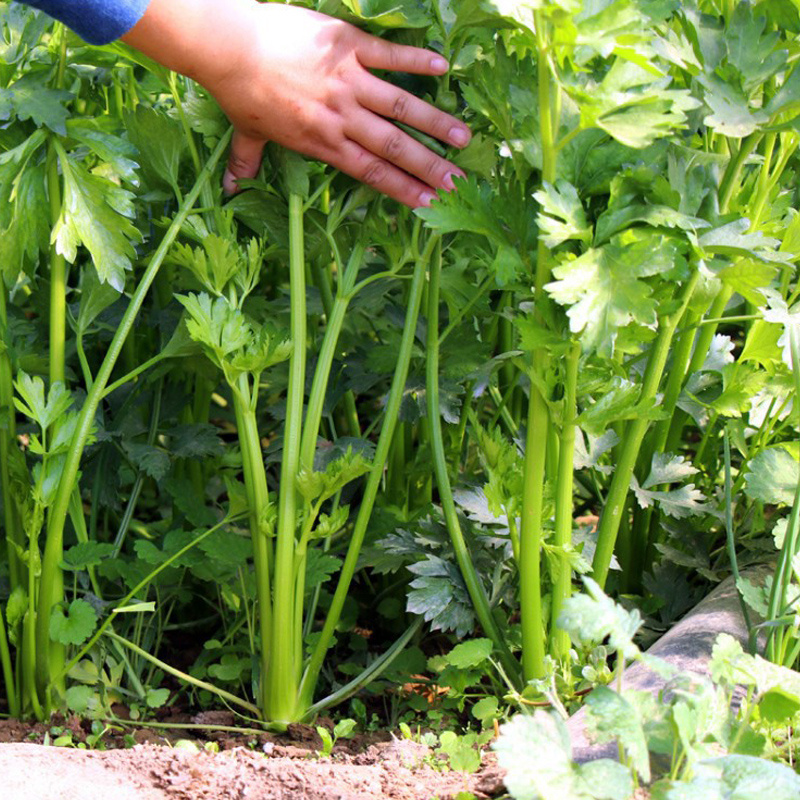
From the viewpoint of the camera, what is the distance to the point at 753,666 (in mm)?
1001

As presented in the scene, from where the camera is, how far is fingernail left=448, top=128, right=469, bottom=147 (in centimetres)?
132

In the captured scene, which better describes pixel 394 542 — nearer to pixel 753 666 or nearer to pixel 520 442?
pixel 520 442

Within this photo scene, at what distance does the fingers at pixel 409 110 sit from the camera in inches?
51.3

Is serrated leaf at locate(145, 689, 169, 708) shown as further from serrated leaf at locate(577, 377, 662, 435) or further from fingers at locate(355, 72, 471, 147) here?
fingers at locate(355, 72, 471, 147)

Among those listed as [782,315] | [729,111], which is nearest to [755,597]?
[782,315]

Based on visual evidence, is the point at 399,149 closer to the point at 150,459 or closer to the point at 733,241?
the point at 733,241

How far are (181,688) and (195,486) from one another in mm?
371

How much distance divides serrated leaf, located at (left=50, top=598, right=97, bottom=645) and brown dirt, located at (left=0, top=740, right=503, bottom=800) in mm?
169

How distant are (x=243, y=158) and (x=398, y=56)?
26 centimetres

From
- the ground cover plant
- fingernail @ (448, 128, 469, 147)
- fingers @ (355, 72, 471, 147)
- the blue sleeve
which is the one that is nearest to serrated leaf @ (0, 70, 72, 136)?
the ground cover plant

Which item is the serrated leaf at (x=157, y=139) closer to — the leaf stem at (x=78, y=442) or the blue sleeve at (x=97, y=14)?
the leaf stem at (x=78, y=442)

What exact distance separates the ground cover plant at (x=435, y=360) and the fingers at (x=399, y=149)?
59mm

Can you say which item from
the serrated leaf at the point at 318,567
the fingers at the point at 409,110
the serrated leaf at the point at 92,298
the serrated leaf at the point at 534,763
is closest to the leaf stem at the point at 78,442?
the serrated leaf at the point at 92,298

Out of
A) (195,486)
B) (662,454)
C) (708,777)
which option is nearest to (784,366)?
(662,454)
